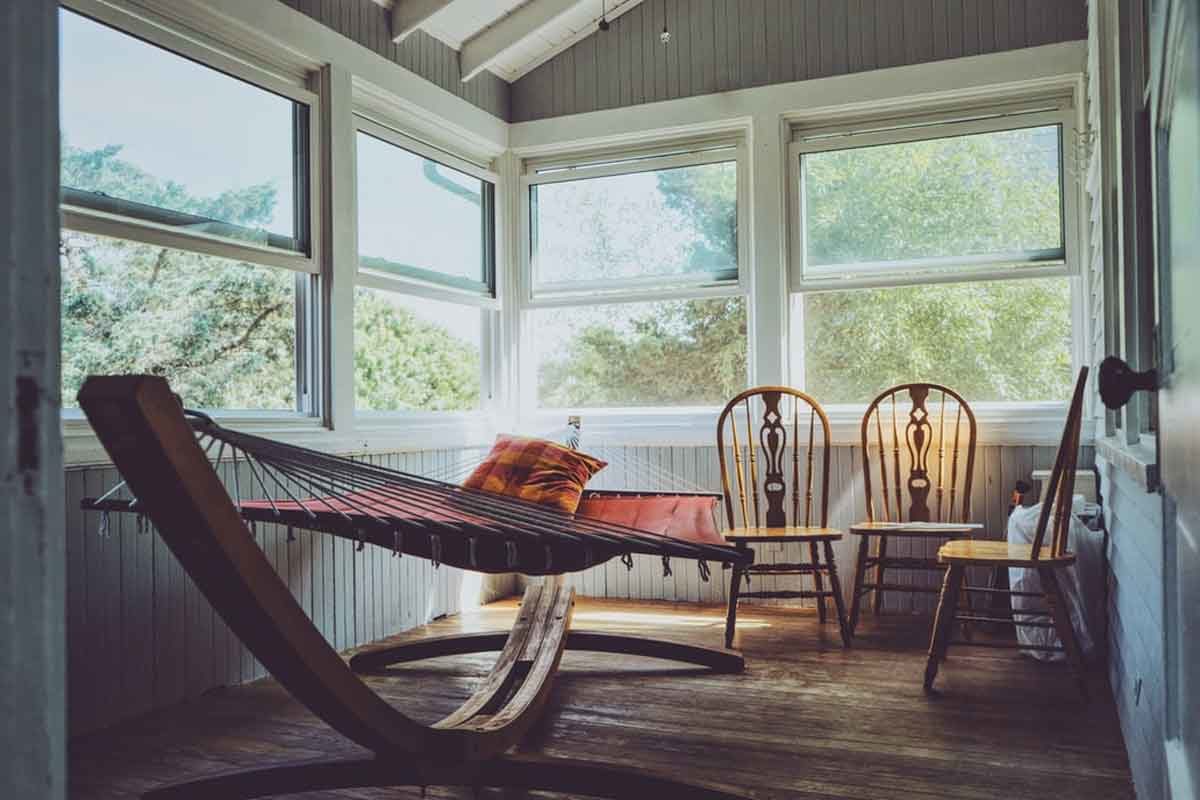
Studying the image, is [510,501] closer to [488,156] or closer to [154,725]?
[154,725]

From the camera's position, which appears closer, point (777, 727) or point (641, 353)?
point (777, 727)

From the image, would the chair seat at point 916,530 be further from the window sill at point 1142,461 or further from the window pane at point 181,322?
the window pane at point 181,322

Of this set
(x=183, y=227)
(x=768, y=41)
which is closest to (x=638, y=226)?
(x=768, y=41)

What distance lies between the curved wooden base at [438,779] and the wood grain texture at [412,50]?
2578 millimetres

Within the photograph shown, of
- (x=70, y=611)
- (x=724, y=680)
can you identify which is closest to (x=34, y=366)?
(x=70, y=611)

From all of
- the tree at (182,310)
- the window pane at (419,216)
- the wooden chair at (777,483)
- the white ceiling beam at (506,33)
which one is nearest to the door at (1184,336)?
the wooden chair at (777,483)

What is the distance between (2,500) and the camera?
0.45 m

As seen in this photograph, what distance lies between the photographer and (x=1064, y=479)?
280 centimetres

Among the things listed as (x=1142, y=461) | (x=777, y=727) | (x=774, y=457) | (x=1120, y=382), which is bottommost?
(x=777, y=727)

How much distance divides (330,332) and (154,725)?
56.9 inches

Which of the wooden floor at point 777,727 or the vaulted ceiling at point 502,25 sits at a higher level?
the vaulted ceiling at point 502,25

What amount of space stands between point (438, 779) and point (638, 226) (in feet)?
10.2

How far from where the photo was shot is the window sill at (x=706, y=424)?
387cm

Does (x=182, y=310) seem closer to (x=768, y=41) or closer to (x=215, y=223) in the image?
(x=215, y=223)
